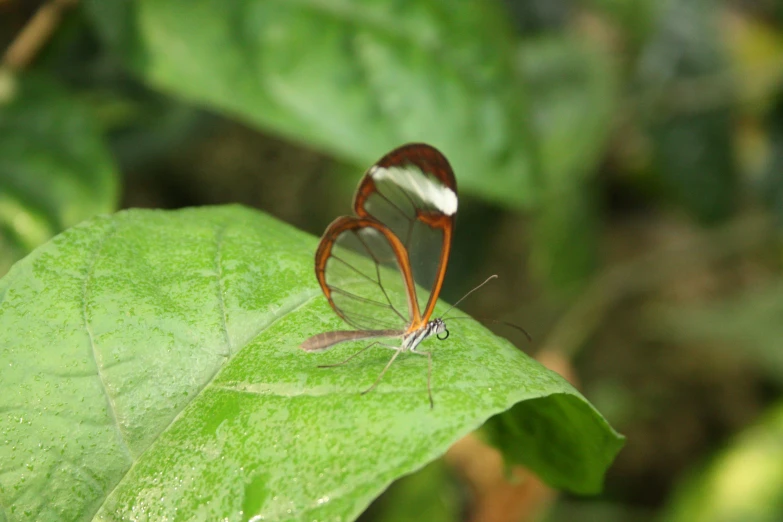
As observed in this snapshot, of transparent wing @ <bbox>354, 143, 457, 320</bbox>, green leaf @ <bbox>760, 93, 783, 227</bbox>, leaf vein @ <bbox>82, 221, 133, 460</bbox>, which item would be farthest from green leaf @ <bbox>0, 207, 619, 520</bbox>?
green leaf @ <bbox>760, 93, 783, 227</bbox>

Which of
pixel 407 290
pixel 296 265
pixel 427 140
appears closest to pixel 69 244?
pixel 296 265

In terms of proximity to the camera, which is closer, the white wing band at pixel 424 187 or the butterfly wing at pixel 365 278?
the butterfly wing at pixel 365 278

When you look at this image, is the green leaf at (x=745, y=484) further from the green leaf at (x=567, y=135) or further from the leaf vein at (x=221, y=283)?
the leaf vein at (x=221, y=283)

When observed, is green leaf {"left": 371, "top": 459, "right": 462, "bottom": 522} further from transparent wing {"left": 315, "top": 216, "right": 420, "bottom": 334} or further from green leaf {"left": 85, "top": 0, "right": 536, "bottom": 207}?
transparent wing {"left": 315, "top": 216, "right": 420, "bottom": 334}

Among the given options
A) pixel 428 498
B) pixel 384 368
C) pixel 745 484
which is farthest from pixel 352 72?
pixel 745 484

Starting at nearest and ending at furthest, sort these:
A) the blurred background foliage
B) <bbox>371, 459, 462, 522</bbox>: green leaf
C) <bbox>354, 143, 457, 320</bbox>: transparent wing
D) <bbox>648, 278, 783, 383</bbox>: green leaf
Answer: <bbox>354, 143, 457, 320</bbox>: transparent wing < the blurred background foliage < <bbox>371, 459, 462, 522</bbox>: green leaf < <bbox>648, 278, 783, 383</bbox>: green leaf

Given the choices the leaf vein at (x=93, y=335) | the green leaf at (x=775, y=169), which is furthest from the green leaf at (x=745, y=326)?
the leaf vein at (x=93, y=335)
